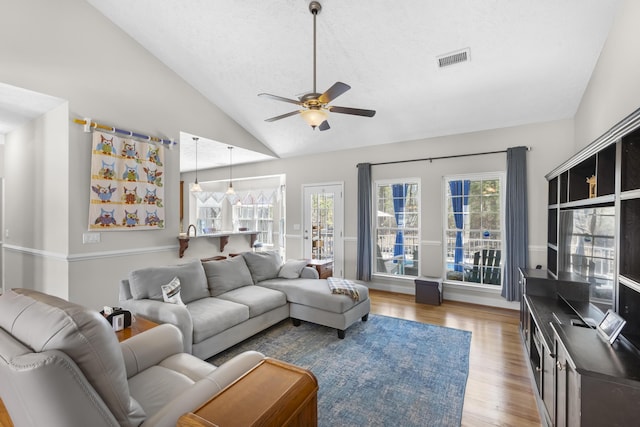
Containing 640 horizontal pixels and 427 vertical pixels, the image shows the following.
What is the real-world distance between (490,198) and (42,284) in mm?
6159

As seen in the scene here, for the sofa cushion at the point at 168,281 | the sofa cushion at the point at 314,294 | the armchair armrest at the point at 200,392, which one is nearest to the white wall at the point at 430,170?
the sofa cushion at the point at 168,281

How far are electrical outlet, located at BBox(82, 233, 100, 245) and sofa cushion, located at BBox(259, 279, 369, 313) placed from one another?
2.02 m

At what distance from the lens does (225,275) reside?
3.59 meters

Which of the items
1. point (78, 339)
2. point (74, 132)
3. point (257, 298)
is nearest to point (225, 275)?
point (257, 298)

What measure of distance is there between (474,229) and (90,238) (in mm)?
5207

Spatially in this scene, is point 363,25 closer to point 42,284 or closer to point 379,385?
point 379,385

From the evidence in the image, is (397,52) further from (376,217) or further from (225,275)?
(225,275)

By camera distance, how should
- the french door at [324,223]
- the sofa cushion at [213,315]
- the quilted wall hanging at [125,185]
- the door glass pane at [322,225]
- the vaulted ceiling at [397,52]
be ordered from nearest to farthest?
the sofa cushion at [213,315] → the vaulted ceiling at [397,52] → the quilted wall hanging at [125,185] → the french door at [324,223] → the door glass pane at [322,225]

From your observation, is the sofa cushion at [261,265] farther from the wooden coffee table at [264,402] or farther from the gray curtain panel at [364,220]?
the wooden coffee table at [264,402]

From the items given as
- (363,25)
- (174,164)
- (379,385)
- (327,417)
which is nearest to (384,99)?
(363,25)

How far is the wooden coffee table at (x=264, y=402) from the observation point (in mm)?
986

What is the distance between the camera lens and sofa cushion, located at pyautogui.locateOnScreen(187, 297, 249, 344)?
265 centimetres

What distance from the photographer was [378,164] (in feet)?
17.5

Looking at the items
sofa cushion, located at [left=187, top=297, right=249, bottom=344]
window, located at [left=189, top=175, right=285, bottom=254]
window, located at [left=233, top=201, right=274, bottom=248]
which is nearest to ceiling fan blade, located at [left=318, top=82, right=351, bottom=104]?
sofa cushion, located at [left=187, top=297, right=249, bottom=344]
